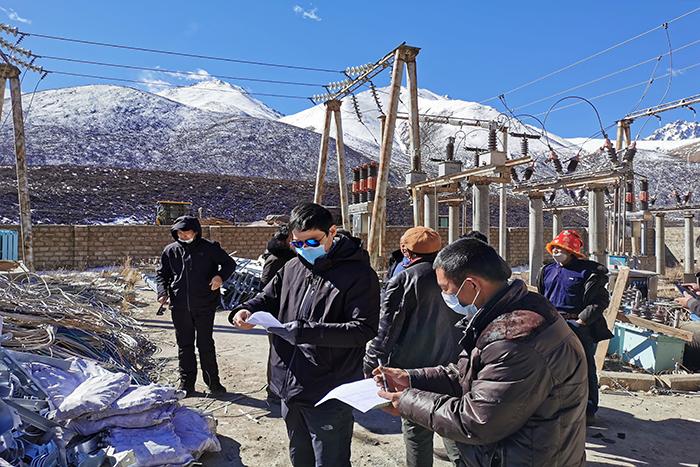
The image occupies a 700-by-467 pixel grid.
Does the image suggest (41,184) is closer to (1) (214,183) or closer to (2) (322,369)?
(1) (214,183)

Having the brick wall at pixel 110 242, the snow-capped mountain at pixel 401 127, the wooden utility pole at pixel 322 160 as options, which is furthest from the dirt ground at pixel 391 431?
the snow-capped mountain at pixel 401 127

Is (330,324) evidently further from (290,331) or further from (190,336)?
(190,336)

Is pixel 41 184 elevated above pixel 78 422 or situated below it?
above

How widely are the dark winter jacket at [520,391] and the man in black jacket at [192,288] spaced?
11.5 feet

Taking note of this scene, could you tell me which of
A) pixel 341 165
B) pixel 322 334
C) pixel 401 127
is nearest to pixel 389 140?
pixel 341 165

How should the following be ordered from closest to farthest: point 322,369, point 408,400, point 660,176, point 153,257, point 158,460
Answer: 1. point 408,400
2. point 322,369
3. point 158,460
4. point 153,257
5. point 660,176

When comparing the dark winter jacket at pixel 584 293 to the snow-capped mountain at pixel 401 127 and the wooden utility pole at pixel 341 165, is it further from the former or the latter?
the snow-capped mountain at pixel 401 127

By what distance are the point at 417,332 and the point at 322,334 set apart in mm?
918

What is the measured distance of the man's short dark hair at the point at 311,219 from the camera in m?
2.55

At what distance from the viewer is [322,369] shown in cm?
251

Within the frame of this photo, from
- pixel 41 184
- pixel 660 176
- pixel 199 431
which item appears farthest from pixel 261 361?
pixel 660 176

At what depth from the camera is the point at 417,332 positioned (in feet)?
10.2

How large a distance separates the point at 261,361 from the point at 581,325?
3822 mm

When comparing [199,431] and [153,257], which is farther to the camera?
[153,257]
